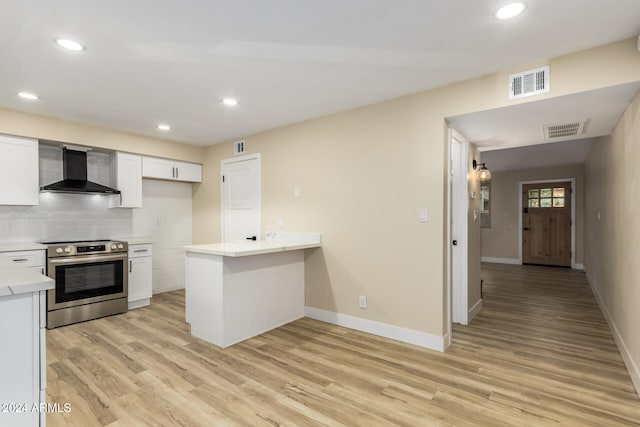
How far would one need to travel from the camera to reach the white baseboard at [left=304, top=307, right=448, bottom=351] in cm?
296

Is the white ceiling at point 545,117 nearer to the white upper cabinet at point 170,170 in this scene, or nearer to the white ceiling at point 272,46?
the white ceiling at point 272,46

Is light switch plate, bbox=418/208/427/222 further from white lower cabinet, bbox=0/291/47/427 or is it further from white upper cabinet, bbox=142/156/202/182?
white upper cabinet, bbox=142/156/202/182

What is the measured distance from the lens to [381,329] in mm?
3273

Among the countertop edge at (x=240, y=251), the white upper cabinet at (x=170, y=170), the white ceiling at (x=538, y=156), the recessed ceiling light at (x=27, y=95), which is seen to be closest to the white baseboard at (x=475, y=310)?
the countertop edge at (x=240, y=251)

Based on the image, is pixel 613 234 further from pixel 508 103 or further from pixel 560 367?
pixel 508 103

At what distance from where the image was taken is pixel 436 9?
184cm

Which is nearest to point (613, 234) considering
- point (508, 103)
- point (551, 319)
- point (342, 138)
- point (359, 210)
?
point (551, 319)

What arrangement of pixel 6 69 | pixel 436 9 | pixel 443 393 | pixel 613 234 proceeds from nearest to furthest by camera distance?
pixel 436 9 → pixel 443 393 → pixel 6 69 → pixel 613 234

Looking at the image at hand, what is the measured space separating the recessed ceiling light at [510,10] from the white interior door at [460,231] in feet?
5.92

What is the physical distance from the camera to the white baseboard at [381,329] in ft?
9.70

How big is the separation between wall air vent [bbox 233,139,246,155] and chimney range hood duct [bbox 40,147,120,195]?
1.66m

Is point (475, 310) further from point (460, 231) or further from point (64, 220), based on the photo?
point (64, 220)

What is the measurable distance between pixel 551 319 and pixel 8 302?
4.81m

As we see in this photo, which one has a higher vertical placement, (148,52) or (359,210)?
(148,52)
